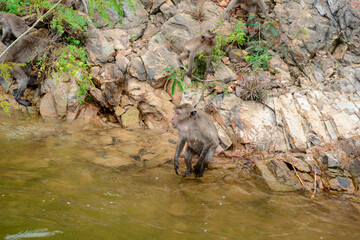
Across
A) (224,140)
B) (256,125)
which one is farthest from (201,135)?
(256,125)

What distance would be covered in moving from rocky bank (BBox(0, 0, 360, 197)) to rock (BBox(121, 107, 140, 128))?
28 mm

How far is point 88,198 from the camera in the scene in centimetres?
301

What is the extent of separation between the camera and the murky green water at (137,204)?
7.75 feet

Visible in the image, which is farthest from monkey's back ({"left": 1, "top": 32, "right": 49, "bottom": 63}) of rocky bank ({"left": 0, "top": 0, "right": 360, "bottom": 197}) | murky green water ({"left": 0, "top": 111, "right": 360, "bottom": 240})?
murky green water ({"left": 0, "top": 111, "right": 360, "bottom": 240})

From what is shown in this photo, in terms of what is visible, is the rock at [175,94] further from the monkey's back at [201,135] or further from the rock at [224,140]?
the monkey's back at [201,135]

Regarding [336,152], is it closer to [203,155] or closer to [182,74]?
[203,155]

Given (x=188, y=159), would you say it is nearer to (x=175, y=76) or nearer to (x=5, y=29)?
(x=175, y=76)

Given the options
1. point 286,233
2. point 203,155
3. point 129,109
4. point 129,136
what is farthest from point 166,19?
point 286,233

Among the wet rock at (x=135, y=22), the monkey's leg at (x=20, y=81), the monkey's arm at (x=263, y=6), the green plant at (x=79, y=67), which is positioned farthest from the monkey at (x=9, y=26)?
the monkey's arm at (x=263, y=6)

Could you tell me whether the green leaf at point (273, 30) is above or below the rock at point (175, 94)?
above

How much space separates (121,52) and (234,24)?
3.70m

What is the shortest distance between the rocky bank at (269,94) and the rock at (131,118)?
1.1 inches

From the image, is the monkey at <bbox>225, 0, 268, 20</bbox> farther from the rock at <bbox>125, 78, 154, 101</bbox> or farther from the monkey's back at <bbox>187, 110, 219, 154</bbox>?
the monkey's back at <bbox>187, 110, 219, 154</bbox>

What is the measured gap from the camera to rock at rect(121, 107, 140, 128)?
7084mm
